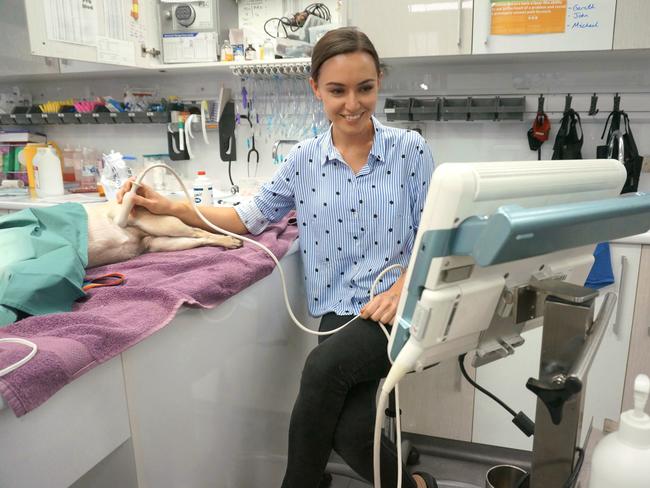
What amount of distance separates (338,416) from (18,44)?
2.40 m

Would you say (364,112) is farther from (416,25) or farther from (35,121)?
(35,121)

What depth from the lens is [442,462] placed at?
1917 mm

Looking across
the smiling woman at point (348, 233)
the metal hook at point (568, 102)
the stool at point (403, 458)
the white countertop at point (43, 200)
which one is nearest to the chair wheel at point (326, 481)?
the stool at point (403, 458)

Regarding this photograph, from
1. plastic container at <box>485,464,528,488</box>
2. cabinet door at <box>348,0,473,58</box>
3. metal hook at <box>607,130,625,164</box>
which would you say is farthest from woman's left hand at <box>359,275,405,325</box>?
metal hook at <box>607,130,625,164</box>

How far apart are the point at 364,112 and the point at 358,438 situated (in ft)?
2.69

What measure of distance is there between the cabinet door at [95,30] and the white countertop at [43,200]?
2.12ft

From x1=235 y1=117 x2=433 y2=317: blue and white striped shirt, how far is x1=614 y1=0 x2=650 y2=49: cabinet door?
93 centimetres

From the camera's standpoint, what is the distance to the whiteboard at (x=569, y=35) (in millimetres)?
1793

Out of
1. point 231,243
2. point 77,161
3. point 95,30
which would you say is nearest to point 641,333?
point 231,243

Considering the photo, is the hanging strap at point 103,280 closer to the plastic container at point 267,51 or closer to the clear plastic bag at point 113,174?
the clear plastic bag at point 113,174

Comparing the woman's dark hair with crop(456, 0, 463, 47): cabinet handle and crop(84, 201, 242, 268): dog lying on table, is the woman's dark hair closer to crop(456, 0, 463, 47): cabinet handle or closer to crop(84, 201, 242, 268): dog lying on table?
crop(84, 201, 242, 268): dog lying on table

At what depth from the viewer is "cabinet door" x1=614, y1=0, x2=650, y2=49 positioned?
1.76m

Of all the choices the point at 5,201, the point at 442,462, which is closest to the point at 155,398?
the point at 442,462

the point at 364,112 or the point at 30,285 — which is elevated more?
the point at 364,112
